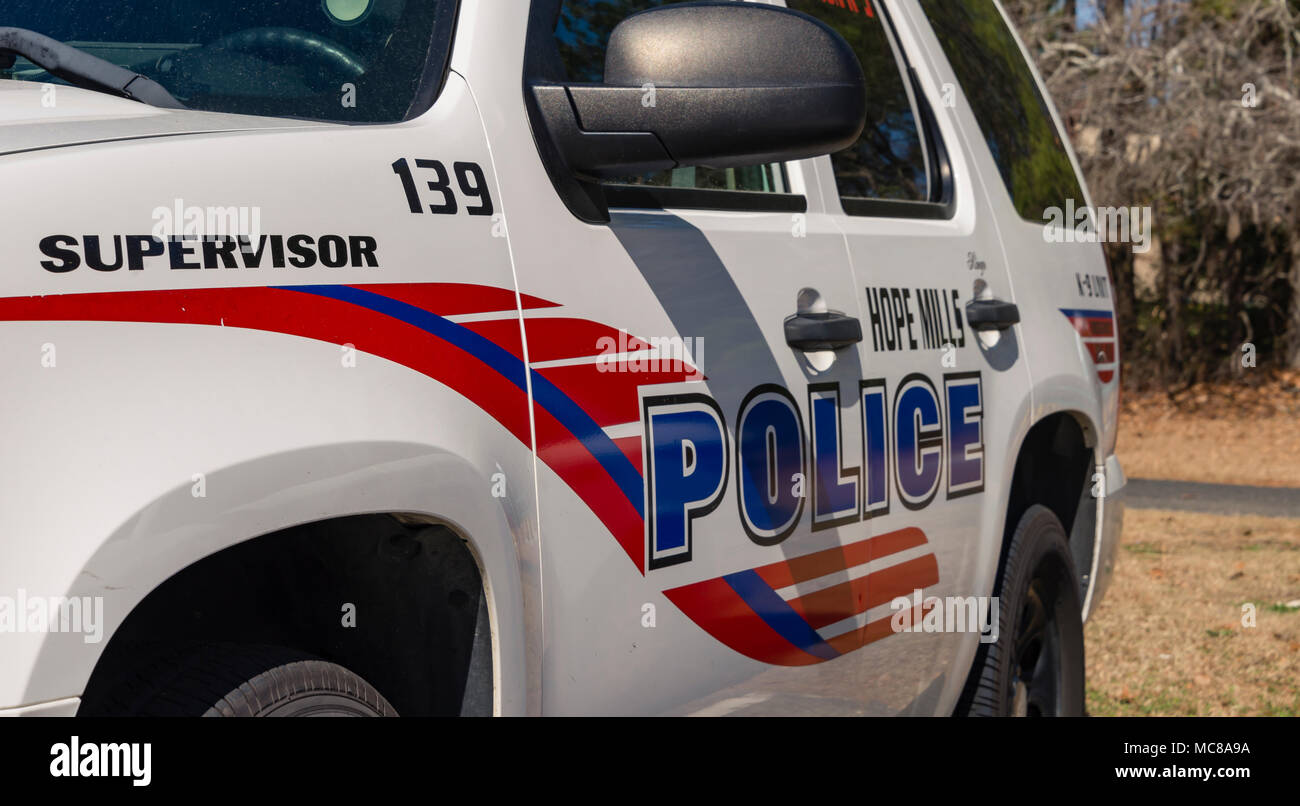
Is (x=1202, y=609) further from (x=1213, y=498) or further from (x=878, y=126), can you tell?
(x=878, y=126)

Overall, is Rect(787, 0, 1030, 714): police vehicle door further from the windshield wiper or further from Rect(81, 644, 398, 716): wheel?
the windshield wiper

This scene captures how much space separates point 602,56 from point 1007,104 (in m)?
1.98

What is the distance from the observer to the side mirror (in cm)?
202

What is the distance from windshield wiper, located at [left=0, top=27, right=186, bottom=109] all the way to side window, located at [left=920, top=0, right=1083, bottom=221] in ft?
7.60

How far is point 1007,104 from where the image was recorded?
4.11 m

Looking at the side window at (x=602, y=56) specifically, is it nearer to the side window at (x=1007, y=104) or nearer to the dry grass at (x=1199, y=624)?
the side window at (x=1007, y=104)

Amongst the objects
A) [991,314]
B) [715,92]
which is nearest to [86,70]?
[715,92]

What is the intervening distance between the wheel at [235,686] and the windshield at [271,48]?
747 millimetres

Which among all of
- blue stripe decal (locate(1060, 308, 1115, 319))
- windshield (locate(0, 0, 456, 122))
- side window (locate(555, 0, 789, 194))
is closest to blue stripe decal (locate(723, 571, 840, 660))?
side window (locate(555, 0, 789, 194))

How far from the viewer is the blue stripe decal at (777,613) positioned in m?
2.36

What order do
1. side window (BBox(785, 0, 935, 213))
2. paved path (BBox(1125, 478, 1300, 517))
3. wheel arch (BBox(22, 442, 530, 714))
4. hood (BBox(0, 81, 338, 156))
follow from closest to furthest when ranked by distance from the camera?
1. wheel arch (BBox(22, 442, 530, 714))
2. hood (BBox(0, 81, 338, 156))
3. side window (BBox(785, 0, 935, 213))
4. paved path (BBox(1125, 478, 1300, 517))

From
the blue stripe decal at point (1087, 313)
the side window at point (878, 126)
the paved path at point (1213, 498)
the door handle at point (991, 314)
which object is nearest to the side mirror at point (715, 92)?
the side window at point (878, 126)
